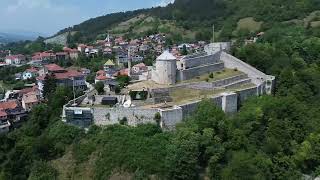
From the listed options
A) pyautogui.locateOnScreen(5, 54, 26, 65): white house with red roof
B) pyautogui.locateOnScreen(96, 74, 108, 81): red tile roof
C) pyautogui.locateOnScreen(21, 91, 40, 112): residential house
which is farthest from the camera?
pyautogui.locateOnScreen(5, 54, 26, 65): white house with red roof

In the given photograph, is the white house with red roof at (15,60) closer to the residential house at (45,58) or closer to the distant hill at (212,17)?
the residential house at (45,58)

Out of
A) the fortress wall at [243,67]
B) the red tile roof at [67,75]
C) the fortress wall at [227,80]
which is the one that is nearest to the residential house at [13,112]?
the red tile roof at [67,75]

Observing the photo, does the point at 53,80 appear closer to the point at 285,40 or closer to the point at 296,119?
the point at 296,119

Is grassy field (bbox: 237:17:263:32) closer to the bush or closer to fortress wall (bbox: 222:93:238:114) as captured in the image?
fortress wall (bbox: 222:93:238:114)

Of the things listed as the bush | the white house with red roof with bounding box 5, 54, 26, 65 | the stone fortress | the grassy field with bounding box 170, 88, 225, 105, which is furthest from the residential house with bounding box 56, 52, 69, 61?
the bush

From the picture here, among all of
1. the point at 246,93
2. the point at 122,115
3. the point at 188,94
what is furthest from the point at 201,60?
the point at 122,115

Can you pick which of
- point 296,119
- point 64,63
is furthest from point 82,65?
point 296,119

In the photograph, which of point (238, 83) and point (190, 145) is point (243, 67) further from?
point (190, 145)
